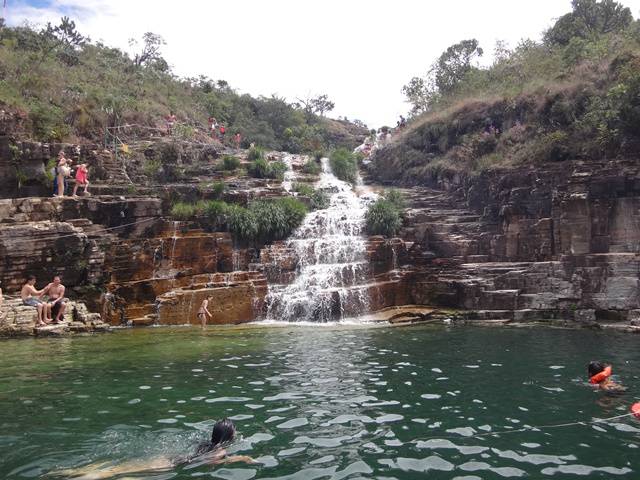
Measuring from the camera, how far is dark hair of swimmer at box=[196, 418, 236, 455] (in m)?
5.95

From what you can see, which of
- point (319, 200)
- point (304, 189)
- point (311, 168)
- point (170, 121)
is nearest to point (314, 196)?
point (319, 200)

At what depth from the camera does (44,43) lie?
34500 millimetres

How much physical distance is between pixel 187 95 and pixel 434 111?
20555mm

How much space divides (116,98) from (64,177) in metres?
10.6

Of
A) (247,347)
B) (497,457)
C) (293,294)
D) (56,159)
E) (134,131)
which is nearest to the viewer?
(497,457)

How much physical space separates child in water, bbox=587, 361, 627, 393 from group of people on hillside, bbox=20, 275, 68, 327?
49.6ft

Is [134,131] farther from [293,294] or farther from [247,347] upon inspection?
[247,347]

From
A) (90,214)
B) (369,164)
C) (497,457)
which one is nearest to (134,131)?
(90,214)

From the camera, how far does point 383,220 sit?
76.0ft

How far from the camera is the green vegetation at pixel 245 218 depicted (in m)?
22.3

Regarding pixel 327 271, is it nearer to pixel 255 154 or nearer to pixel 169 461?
pixel 255 154

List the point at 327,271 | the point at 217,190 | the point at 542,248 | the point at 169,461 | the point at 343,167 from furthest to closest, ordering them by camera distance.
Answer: the point at 343,167
the point at 217,190
the point at 327,271
the point at 542,248
the point at 169,461

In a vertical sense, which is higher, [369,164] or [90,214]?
[369,164]

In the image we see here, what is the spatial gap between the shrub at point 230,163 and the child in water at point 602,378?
74.4 feet
